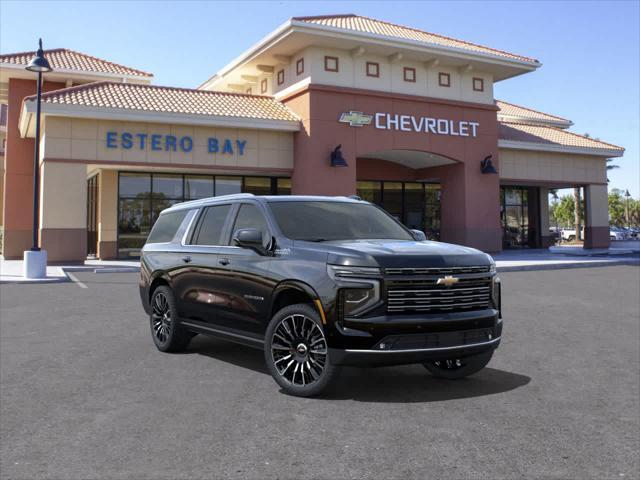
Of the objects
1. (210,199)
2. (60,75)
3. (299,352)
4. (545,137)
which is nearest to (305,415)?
(299,352)

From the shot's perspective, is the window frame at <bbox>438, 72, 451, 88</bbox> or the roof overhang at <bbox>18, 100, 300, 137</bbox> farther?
the window frame at <bbox>438, 72, 451, 88</bbox>

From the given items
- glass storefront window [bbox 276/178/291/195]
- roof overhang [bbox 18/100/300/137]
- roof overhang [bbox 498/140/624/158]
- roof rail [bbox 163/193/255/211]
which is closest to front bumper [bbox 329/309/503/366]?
roof rail [bbox 163/193/255/211]

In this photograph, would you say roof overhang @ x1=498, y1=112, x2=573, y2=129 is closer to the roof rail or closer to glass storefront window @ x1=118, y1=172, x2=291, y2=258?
glass storefront window @ x1=118, y1=172, x2=291, y2=258

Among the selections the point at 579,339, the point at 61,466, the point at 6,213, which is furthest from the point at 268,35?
the point at 61,466

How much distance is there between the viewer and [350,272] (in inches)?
208

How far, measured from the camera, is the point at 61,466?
→ 158 inches

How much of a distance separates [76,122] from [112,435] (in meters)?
21.6

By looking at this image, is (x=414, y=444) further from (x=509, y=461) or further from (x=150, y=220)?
(x=150, y=220)

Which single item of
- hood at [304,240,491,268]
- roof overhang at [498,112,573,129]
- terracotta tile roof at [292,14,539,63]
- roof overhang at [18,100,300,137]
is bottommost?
hood at [304,240,491,268]

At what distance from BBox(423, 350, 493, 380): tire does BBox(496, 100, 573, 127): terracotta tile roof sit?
124 feet

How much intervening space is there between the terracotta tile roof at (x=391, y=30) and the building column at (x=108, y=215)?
1136cm

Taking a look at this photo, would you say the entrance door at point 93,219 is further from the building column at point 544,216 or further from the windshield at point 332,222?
the building column at point 544,216

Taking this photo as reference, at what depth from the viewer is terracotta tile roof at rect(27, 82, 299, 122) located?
24.2 m

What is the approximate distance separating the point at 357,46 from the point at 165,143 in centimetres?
942
